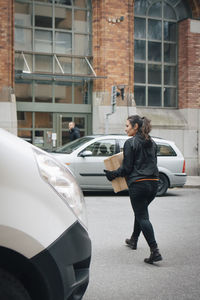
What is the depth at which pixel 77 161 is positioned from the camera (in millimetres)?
11156

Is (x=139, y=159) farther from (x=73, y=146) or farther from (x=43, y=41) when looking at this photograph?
(x=43, y=41)

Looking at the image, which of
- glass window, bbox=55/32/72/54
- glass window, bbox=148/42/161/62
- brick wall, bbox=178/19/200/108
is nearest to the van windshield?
glass window, bbox=55/32/72/54

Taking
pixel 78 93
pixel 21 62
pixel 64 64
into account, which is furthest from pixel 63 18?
pixel 78 93

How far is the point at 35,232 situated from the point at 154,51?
18.6 metres

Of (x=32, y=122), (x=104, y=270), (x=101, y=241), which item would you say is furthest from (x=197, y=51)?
(x=104, y=270)

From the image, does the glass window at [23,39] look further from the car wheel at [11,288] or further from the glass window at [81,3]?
the car wheel at [11,288]

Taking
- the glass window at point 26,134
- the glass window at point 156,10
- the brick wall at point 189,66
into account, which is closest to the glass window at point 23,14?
the glass window at point 26,134

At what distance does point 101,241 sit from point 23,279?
402 centimetres

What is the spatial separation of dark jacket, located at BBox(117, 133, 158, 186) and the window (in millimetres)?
14459

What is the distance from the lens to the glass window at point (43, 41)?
57.7 ft

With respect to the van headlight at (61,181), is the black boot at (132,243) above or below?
below

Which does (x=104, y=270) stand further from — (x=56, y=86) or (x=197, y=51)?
(x=197, y=51)

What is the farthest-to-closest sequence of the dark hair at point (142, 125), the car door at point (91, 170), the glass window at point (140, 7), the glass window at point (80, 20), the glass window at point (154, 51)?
the glass window at point (154, 51) → the glass window at point (140, 7) → the glass window at point (80, 20) → the car door at point (91, 170) → the dark hair at point (142, 125)

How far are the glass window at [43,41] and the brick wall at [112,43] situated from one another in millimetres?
1882
